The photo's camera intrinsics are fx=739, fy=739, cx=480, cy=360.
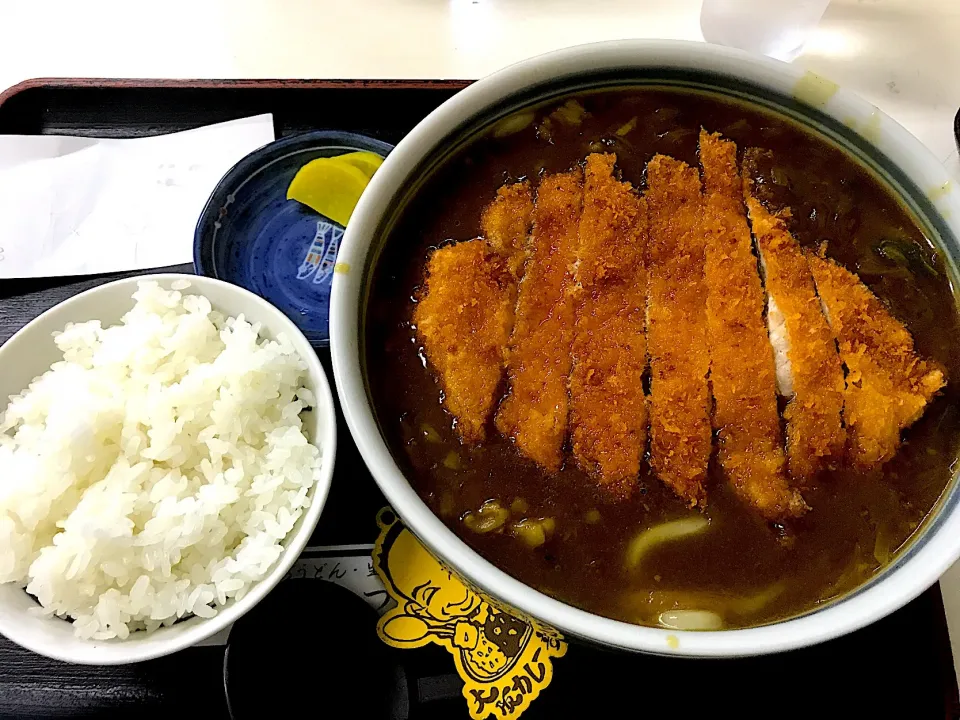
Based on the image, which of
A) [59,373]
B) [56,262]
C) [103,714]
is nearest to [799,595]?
[103,714]

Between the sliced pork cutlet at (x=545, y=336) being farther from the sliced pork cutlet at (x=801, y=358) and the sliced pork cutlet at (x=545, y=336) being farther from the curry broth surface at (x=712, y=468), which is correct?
the sliced pork cutlet at (x=801, y=358)

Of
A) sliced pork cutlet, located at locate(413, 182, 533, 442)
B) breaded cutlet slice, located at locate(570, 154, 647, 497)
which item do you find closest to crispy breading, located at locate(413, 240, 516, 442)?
sliced pork cutlet, located at locate(413, 182, 533, 442)

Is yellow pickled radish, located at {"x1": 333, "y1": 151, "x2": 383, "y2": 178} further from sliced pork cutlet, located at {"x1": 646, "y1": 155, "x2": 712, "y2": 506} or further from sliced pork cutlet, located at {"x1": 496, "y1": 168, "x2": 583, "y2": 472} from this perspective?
sliced pork cutlet, located at {"x1": 646, "y1": 155, "x2": 712, "y2": 506}

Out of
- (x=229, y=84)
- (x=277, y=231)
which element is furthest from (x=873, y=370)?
(x=229, y=84)

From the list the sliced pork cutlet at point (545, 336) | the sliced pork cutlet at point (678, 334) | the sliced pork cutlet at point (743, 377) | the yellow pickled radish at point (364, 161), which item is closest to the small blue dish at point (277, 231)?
the yellow pickled radish at point (364, 161)

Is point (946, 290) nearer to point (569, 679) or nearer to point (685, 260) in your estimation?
point (685, 260)
